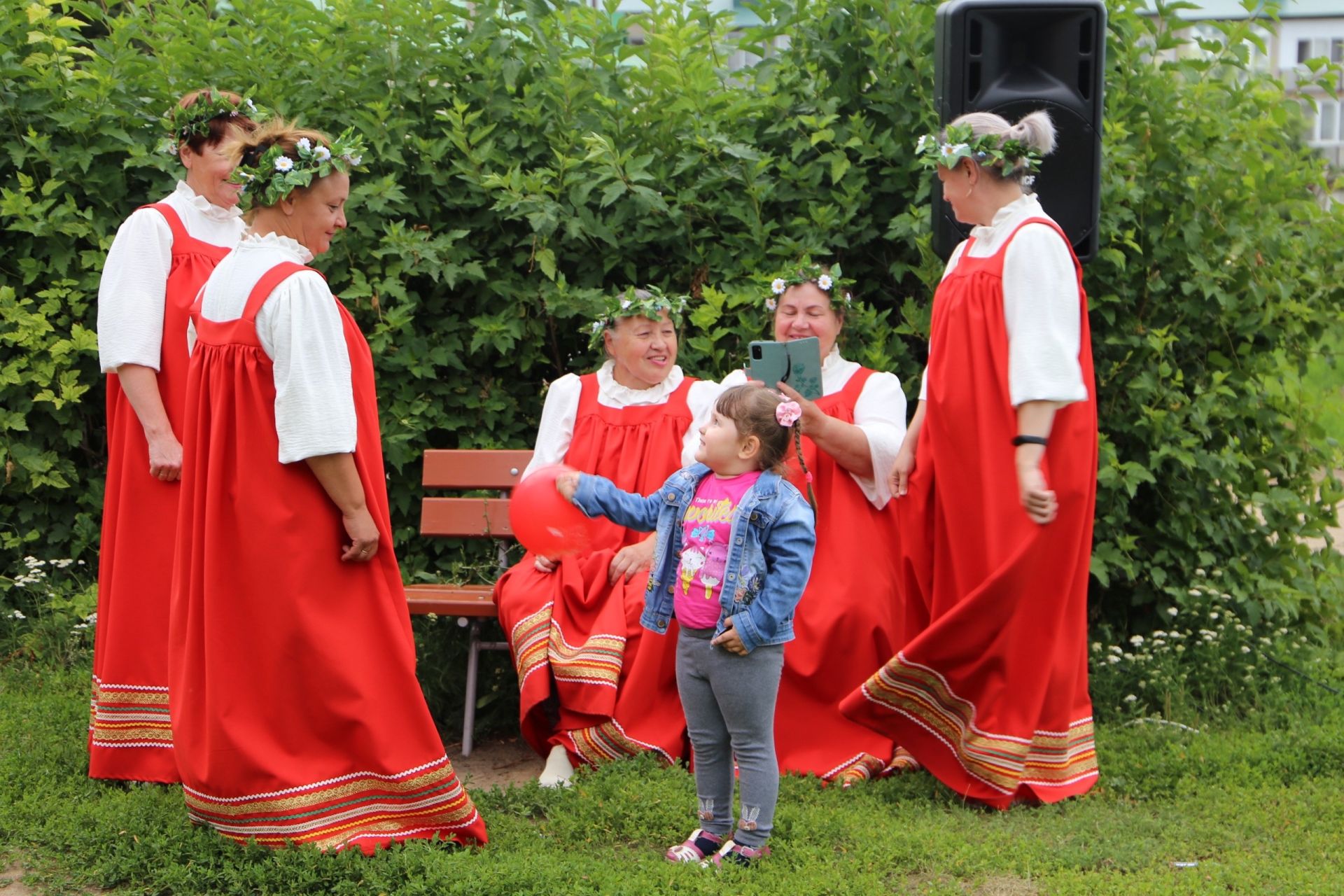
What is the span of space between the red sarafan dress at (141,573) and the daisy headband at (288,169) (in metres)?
0.76

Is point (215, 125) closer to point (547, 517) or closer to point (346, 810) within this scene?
point (547, 517)

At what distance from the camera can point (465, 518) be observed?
541 centimetres

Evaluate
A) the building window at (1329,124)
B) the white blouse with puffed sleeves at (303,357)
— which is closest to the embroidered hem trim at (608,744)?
the white blouse with puffed sleeves at (303,357)

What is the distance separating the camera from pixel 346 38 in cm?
575

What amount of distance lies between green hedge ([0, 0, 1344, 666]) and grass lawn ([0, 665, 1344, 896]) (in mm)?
1187

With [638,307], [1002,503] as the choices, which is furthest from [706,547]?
Result: [638,307]

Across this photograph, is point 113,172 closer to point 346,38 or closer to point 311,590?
point 346,38

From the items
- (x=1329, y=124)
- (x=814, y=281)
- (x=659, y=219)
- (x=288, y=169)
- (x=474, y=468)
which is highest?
(x=1329, y=124)

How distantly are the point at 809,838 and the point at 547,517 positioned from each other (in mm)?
1159

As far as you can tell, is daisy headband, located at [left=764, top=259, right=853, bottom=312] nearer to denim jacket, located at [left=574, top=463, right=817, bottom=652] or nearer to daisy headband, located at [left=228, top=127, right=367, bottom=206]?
denim jacket, located at [left=574, top=463, right=817, bottom=652]

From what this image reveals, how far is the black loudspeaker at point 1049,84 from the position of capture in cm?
482

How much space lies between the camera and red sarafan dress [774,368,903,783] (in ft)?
15.2

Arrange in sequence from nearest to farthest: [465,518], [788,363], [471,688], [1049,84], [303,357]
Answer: [303,357]
[788,363]
[1049,84]
[471,688]
[465,518]

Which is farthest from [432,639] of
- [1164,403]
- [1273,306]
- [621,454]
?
[1273,306]
